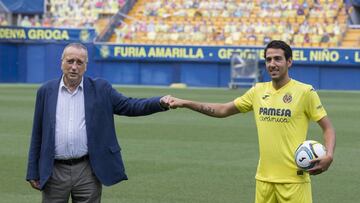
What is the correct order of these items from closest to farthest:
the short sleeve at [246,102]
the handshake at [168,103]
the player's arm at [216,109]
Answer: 1. the handshake at [168,103]
2. the short sleeve at [246,102]
3. the player's arm at [216,109]

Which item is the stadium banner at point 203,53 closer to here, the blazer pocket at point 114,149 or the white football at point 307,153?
the white football at point 307,153

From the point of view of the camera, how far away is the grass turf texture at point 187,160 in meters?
11.7

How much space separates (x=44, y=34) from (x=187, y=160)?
106 feet

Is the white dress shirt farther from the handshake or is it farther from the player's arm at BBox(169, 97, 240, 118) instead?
the player's arm at BBox(169, 97, 240, 118)

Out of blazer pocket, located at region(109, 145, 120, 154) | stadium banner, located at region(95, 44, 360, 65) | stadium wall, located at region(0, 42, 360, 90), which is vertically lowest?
stadium wall, located at region(0, 42, 360, 90)

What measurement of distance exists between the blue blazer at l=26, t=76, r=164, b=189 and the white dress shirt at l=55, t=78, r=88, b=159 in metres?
0.04

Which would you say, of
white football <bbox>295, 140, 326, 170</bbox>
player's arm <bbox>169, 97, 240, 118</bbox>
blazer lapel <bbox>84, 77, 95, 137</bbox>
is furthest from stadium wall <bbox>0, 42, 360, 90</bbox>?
blazer lapel <bbox>84, 77, 95, 137</bbox>

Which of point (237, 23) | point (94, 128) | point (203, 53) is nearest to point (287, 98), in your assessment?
point (94, 128)

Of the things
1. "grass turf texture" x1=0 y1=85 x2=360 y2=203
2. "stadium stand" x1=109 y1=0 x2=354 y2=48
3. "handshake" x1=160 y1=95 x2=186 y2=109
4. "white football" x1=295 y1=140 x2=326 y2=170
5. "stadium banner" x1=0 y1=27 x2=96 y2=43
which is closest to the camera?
"white football" x1=295 y1=140 x2=326 y2=170

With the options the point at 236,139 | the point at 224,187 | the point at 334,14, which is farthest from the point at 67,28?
the point at 224,187

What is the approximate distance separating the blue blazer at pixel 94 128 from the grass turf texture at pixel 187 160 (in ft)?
13.4

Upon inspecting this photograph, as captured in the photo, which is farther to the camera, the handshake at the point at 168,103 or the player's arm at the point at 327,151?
the handshake at the point at 168,103

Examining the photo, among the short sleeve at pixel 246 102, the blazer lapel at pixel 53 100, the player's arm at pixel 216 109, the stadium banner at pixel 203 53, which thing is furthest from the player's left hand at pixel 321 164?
the stadium banner at pixel 203 53

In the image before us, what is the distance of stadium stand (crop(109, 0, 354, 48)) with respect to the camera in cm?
4484
